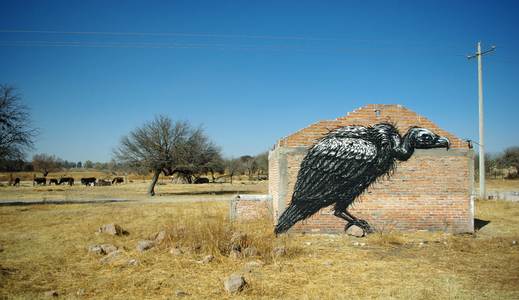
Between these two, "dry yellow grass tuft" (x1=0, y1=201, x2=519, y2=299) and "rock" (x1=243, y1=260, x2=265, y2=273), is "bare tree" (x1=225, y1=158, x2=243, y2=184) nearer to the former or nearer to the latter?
"dry yellow grass tuft" (x1=0, y1=201, x2=519, y2=299)

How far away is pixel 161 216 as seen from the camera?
1566 cm

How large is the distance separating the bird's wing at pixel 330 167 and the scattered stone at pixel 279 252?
10.1 feet

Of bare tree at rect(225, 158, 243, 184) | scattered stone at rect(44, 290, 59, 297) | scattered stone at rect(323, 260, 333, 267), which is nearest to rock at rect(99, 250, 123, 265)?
scattered stone at rect(44, 290, 59, 297)

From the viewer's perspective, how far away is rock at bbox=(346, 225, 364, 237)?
11.7 meters

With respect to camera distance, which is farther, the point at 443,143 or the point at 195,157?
the point at 195,157

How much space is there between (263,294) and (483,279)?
4.30 m

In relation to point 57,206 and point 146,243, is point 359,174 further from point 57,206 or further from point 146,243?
point 57,206

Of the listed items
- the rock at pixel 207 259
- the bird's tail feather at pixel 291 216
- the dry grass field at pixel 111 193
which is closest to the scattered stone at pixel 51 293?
the rock at pixel 207 259

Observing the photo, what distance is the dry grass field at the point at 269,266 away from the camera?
21.4 ft

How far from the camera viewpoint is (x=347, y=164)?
12141 millimetres

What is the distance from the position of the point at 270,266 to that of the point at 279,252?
78 centimetres

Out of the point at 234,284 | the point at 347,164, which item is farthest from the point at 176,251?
the point at 347,164

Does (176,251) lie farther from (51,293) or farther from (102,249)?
(51,293)

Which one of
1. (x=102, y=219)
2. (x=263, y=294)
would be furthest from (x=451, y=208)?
(x=102, y=219)
